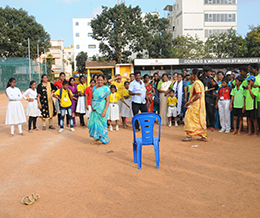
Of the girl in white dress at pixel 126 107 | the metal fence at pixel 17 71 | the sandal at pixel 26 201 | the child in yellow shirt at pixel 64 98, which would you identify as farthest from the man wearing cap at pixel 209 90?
the metal fence at pixel 17 71

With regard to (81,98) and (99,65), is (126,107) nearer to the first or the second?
(81,98)

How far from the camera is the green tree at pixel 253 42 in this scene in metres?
37.3

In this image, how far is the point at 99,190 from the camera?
13.8 feet

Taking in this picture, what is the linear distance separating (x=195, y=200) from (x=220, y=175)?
45.7 inches

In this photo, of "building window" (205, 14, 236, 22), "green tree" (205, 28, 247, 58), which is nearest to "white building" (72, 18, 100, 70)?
"building window" (205, 14, 236, 22)

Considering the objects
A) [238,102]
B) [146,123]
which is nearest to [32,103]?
[146,123]

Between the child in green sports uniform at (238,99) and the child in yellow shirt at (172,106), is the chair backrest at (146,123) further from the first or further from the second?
the child in yellow shirt at (172,106)

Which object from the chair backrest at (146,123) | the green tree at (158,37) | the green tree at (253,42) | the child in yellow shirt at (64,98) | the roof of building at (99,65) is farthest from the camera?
the green tree at (253,42)

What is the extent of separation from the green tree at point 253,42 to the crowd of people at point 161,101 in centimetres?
3106

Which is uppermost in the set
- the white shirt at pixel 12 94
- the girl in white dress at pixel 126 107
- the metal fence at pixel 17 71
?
the metal fence at pixel 17 71

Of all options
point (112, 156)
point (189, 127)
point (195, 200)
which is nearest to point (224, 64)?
point (189, 127)

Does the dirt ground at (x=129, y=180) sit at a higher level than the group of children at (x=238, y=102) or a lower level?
lower

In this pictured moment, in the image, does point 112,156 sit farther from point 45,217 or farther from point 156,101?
point 156,101

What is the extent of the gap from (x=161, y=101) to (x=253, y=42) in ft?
109
